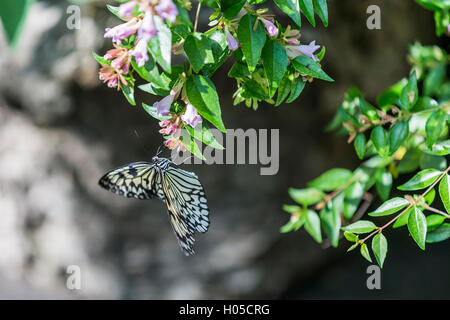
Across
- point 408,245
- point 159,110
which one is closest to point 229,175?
point 408,245

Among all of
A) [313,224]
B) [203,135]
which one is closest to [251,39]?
[203,135]

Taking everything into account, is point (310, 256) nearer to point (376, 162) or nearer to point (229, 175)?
point (229, 175)

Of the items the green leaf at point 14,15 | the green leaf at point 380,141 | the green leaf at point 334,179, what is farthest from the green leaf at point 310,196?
the green leaf at point 14,15

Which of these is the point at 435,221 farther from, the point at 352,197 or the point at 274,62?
the point at 274,62

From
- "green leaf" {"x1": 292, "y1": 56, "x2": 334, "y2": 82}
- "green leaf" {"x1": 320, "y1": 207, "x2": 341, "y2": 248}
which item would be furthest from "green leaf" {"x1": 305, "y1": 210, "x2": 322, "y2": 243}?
"green leaf" {"x1": 292, "y1": 56, "x2": 334, "y2": 82}

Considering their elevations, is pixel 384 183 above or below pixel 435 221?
above

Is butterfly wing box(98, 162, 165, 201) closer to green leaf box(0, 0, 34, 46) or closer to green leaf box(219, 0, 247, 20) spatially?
green leaf box(219, 0, 247, 20)
